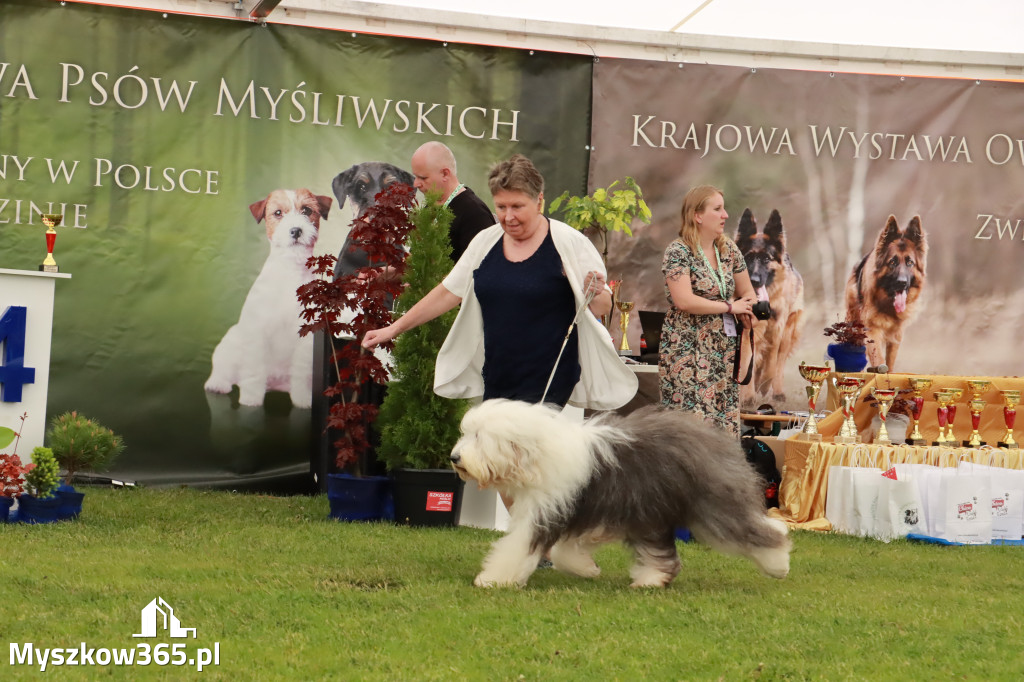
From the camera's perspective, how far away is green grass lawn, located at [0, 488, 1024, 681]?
3.22 meters

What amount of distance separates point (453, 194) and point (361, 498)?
1809mm

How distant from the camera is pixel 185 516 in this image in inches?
255

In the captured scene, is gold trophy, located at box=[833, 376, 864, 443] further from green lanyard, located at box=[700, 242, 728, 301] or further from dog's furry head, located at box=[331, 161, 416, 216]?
dog's furry head, located at box=[331, 161, 416, 216]

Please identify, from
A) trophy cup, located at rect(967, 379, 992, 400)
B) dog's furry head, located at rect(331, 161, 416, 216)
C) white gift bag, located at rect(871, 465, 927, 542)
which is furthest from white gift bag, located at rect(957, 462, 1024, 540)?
dog's furry head, located at rect(331, 161, 416, 216)

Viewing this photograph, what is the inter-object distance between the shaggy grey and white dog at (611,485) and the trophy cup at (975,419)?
3071 millimetres

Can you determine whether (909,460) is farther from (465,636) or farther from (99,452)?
(99,452)

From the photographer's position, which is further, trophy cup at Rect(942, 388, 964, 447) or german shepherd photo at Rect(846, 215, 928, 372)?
german shepherd photo at Rect(846, 215, 928, 372)

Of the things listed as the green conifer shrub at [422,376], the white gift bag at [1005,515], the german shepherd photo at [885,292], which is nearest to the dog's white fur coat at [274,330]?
the green conifer shrub at [422,376]

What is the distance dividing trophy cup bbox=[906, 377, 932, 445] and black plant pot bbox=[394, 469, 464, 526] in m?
2.80

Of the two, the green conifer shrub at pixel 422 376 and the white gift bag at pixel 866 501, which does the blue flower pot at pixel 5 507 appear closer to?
the green conifer shrub at pixel 422 376

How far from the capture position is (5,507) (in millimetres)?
5742

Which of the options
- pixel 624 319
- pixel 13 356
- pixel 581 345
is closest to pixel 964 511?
pixel 624 319

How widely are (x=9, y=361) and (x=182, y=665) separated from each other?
3435 mm

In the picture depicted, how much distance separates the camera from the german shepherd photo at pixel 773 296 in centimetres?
Result: 863
